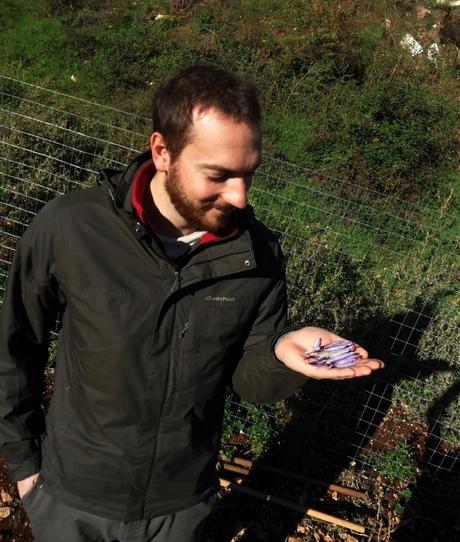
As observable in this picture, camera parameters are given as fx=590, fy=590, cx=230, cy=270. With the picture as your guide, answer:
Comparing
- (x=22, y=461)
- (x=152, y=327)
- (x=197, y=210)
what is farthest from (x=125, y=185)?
(x=22, y=461)

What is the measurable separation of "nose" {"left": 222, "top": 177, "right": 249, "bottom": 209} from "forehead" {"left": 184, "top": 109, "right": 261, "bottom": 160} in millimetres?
76

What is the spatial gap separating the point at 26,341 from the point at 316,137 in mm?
7714

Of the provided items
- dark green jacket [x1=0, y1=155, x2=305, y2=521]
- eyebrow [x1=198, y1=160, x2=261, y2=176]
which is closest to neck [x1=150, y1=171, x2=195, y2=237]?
dark green jacket [x1=0, y1=155, x2=305, y2=521]

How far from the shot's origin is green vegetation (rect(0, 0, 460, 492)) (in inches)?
170

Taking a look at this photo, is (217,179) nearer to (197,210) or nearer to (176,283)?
(197,210)

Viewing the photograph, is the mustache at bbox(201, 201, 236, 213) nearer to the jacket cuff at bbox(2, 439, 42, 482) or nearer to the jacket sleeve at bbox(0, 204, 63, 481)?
the jacket sleeve at bbox(0, 204, 63, 481)

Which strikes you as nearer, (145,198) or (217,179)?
(217,179)

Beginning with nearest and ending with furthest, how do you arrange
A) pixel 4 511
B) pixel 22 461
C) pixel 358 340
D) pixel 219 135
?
pixel 219 135 < pixel 22 461 < pixel 4 511 < pixel 358 340

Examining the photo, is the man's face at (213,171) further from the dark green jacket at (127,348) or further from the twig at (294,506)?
the twig at (294,506)

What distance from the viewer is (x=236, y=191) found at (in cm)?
176

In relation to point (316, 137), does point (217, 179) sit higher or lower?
higher

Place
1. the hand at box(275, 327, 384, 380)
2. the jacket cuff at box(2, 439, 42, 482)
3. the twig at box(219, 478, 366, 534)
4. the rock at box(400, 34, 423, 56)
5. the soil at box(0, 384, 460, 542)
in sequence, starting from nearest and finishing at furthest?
the hand at box(275, 327, 384, 380), the jacket cuff at box(2, 439, 42, 482), the soil at box(0, 384, 460, 542), the twig at box(219, 478, 366, 534), the rock at box(400, 34, 423, 56)

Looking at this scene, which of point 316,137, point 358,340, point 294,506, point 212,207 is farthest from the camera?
point 316,137

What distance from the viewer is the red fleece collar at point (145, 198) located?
1.82 m
